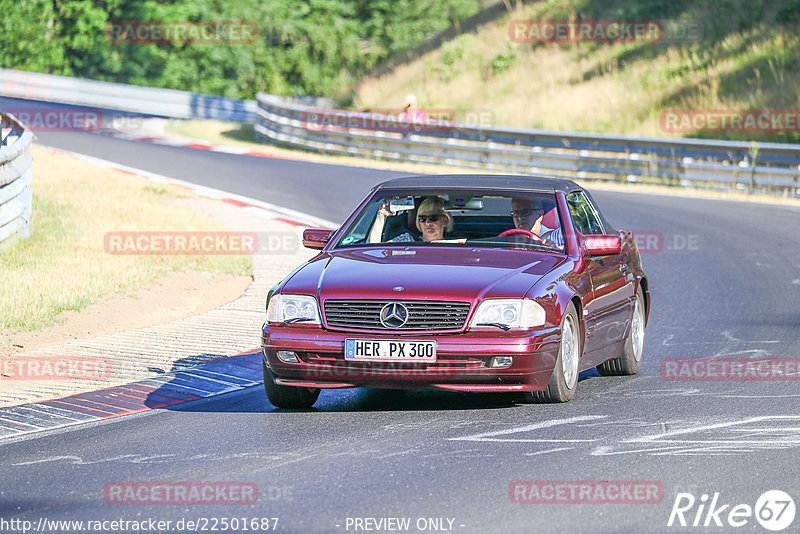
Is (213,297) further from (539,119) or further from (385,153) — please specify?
(539,119)

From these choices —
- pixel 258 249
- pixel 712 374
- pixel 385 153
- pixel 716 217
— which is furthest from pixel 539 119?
pixel 712 374

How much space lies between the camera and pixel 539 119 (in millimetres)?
34594

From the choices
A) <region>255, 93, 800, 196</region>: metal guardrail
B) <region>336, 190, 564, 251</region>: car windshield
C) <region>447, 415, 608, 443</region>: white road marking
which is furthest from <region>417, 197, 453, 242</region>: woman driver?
<region>255, 93, 800, 196</region>: metal guardrail

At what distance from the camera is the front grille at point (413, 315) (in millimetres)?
7688
